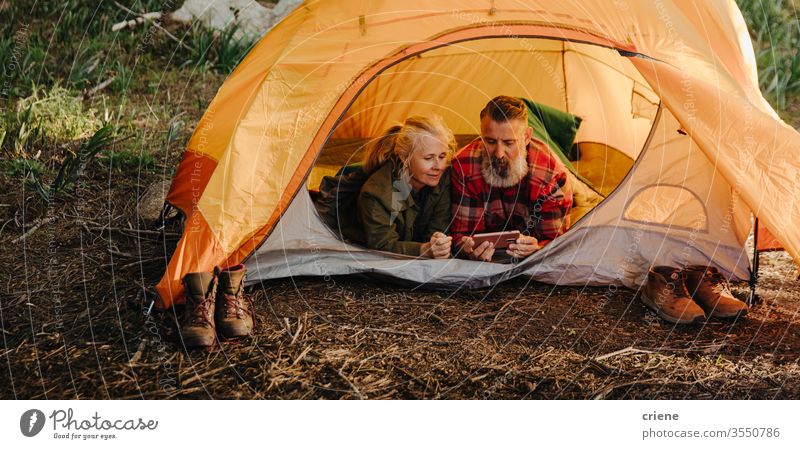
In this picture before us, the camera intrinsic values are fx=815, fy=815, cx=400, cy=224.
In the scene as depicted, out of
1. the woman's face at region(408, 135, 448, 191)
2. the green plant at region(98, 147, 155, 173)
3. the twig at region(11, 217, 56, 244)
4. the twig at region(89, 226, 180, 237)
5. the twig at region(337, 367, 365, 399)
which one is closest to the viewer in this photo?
the twig at region(337, 367, 365, 399)

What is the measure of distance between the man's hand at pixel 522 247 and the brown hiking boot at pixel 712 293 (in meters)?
0.65

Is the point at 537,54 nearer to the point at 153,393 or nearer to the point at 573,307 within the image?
the point at 573,307

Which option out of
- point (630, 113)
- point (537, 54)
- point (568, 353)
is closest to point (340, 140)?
point (537, 54)

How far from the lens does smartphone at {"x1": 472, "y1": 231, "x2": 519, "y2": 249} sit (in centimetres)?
360

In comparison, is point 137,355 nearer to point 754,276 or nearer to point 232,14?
point 754,276

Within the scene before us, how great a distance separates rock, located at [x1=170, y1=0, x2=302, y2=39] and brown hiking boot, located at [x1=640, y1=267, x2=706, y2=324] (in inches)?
171

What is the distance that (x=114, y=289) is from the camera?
349 cm

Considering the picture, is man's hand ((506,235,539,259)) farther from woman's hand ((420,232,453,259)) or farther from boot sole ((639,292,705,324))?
boot sole ((639,292,705,324))

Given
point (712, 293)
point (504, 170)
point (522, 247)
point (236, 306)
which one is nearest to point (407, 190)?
point (504, 170)

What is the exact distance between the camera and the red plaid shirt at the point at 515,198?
377cm

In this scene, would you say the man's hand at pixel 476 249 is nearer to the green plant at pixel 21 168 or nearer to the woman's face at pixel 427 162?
the woman's face at pixel 427 162

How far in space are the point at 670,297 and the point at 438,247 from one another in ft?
3.22

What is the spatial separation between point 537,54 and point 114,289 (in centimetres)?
279

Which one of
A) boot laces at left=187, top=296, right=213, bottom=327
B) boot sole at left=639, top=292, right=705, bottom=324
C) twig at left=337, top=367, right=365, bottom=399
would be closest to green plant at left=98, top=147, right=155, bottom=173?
boot laces at left=187, top=296, right=213, bottom=327
